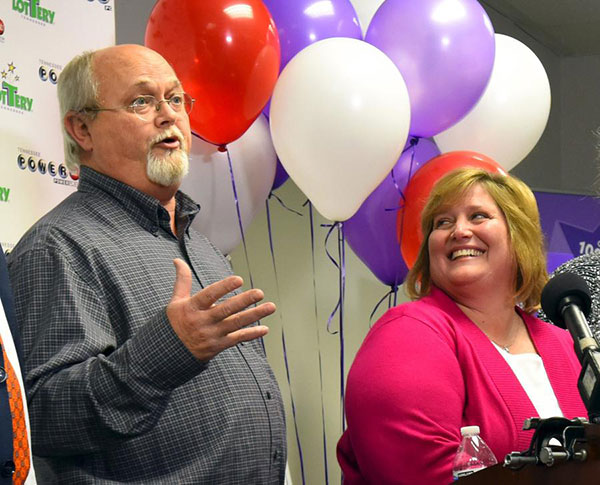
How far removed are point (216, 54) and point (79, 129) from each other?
1.49ft

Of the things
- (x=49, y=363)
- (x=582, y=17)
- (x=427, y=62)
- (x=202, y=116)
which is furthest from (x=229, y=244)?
(x=582, y=17)

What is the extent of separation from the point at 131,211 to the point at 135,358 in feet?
1.68

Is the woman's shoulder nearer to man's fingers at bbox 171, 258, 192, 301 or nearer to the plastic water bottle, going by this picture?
the plastic water bottle

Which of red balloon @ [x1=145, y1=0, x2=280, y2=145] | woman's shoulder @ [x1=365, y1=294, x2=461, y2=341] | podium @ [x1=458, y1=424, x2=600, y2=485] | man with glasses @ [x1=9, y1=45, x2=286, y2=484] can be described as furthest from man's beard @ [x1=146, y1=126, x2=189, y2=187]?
podium @ [x1=458, y1=424, x2=600, y2=485]

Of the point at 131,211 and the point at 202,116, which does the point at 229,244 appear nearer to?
the point at 202,116

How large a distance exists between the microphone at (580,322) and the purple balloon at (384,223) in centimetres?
159

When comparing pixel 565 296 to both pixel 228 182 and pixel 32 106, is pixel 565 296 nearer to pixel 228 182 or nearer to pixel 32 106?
pixel 228 182

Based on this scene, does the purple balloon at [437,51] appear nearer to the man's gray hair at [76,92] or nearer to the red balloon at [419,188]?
the red balloon at [419,188]

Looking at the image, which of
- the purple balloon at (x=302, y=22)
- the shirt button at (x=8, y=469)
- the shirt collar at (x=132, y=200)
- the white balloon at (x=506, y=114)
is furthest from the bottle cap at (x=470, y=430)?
the white balloon at (x=506, y=114)

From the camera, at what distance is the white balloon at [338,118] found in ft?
8.26

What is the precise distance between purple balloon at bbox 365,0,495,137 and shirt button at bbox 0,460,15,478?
180 centimetres

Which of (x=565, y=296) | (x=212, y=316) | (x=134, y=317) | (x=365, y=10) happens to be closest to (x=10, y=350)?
(x=212, y=316)

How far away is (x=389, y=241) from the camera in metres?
2.90

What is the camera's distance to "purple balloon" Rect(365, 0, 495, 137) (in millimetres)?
2746
